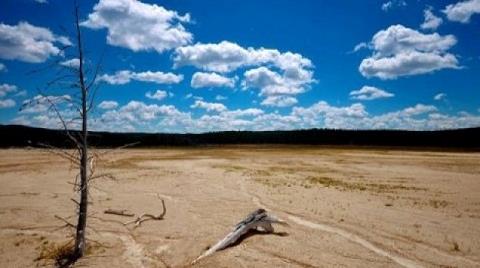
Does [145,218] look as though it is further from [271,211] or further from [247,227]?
[247,227]

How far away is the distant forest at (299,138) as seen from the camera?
11044 cm

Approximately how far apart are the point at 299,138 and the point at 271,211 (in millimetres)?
140343

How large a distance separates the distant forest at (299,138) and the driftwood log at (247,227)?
A: 257 ft

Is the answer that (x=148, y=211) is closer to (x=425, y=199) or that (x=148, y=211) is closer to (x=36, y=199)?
(x=36, y=199)

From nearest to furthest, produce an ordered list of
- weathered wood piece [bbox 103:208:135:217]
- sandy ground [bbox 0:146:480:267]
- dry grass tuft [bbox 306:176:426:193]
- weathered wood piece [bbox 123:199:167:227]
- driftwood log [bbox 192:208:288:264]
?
sandy ground [bbox 0:146:480:267]
driftwood log [bbox 192:208:288:264]
weathered wood piece [bbox 123:199:167:227]
weathered wood piece [bbox 103:208:135:217]
dry grass tuft [bbox 306:176:426:193]

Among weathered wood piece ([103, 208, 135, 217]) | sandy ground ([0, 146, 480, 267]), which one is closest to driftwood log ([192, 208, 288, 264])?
sandy ground ([0, 146, 480, 267])

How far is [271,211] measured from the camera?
66.9 ft

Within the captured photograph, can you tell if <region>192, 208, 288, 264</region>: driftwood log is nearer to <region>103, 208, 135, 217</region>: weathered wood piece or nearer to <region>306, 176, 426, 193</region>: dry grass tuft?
<region>103, 208, 135, 217</region>: weathered wood piece

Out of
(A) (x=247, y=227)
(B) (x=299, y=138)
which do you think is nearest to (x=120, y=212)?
(A) (x=247, y=227)

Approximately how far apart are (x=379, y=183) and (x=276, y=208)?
1284 cm

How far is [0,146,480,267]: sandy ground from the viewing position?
43.8 ft

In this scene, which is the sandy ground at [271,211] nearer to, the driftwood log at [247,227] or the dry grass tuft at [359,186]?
the dry grass tuft at [359,186]

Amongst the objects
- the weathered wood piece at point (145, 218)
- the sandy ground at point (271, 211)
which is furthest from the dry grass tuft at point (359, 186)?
the weathered wood piece at point (145, 218)

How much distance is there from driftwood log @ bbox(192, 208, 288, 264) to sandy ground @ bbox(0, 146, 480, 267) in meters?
0.42
